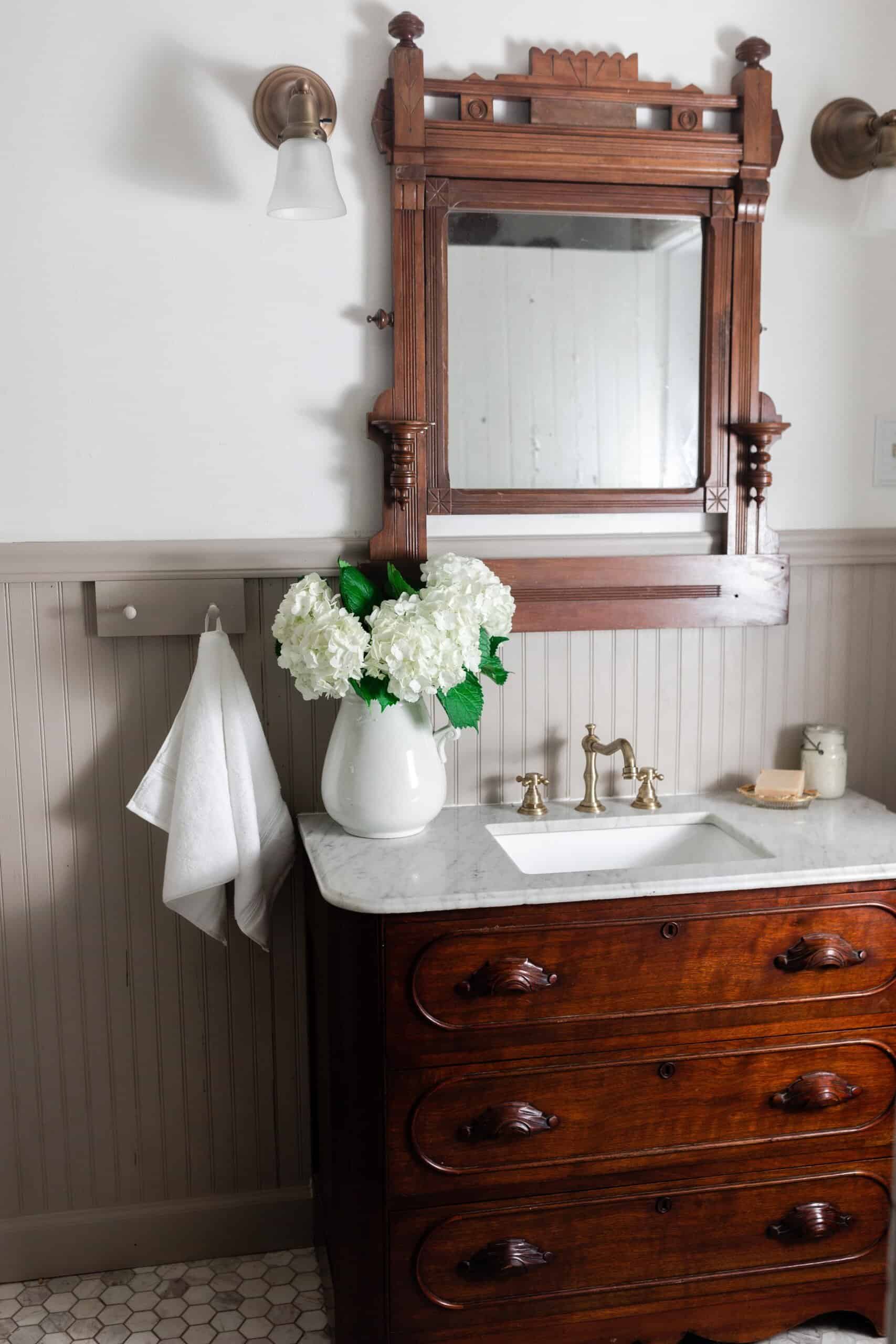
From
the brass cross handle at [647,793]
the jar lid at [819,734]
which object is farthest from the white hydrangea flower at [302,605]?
the jar lid at [819,734]

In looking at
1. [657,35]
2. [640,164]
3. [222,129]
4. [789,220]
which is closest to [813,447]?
[789,220]

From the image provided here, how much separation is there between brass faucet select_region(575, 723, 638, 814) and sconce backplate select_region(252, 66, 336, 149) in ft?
3.58

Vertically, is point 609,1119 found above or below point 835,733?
below

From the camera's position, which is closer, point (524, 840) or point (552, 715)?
point (524, 840)

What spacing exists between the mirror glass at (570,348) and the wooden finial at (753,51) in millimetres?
273

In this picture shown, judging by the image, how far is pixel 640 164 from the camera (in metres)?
1.98

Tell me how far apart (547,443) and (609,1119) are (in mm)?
1099

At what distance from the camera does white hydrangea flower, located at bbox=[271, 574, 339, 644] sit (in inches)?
67.8

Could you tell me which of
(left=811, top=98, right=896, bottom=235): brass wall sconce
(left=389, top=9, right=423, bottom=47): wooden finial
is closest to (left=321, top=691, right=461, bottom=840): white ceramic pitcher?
(left=389, top=9, right=423, bottom=47): wooden finial

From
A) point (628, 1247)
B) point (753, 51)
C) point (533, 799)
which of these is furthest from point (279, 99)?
point (628, 1247)

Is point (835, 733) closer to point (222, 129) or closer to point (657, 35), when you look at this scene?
point (657, 35)

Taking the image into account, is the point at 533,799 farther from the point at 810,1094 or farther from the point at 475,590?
the point at 810,1094

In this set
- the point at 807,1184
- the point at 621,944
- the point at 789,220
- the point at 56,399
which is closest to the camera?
the point at 621,944

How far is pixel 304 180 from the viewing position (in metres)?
1.76
